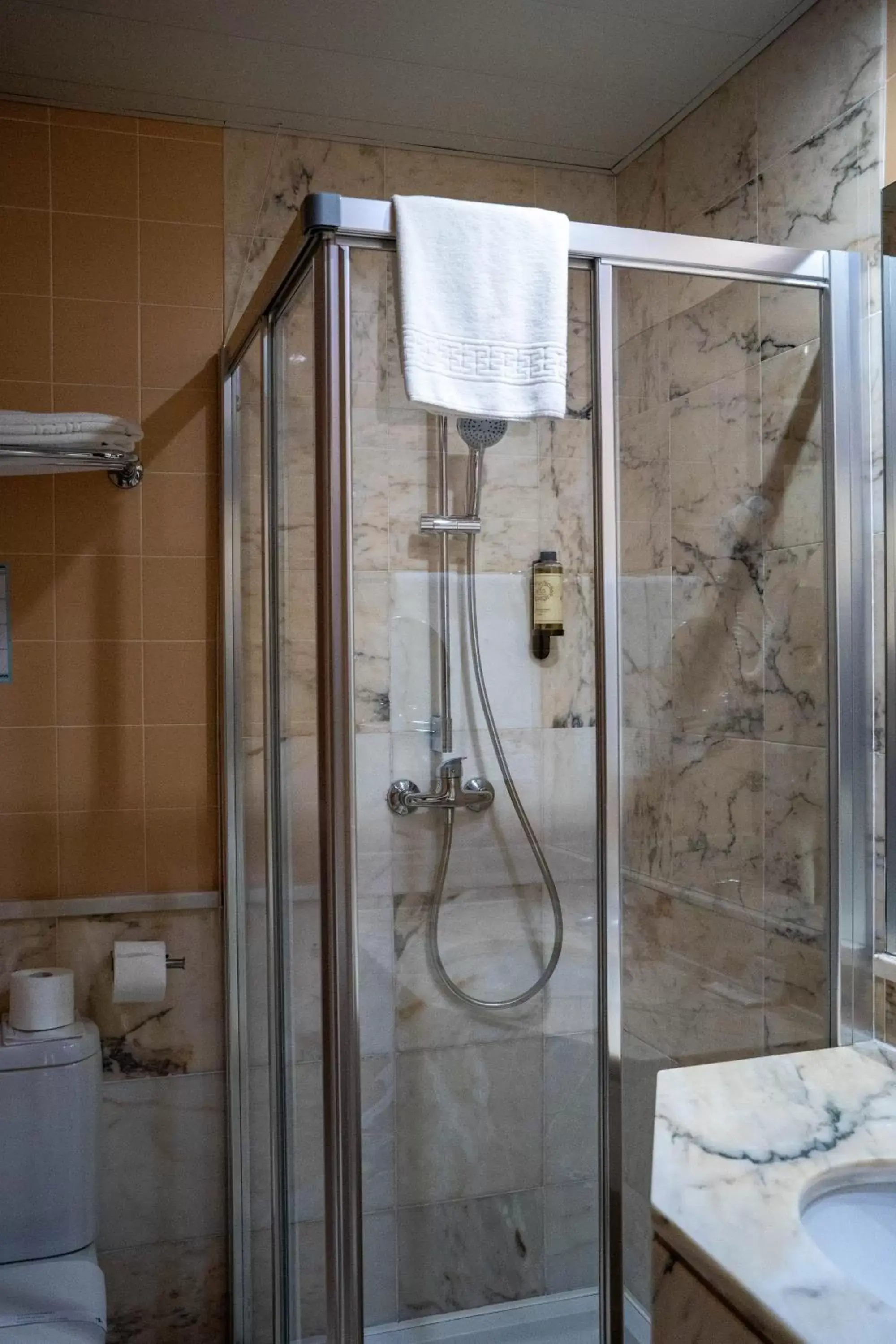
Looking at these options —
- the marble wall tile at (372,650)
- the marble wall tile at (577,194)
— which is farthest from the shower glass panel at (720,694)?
the marble wall tile at (577,194)

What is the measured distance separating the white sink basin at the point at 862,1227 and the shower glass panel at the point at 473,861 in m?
0.45

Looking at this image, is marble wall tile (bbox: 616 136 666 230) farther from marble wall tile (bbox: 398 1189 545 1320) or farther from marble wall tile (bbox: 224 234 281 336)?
marble wall tile (bbox: 398 1189 545 1320)

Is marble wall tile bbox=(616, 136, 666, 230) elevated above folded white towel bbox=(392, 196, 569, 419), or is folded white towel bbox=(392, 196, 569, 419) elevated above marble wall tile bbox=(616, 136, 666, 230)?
marble wall tile bbox=(616, 136, 666, 230)

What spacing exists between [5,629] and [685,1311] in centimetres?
174

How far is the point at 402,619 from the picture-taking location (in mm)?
1546

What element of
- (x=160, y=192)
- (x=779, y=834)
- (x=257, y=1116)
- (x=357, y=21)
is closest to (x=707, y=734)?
(x=779, y=834)

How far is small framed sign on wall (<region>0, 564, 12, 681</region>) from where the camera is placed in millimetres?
2186

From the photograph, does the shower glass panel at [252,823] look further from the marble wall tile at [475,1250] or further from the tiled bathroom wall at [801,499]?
the tiled bathroom wall at [801,499]

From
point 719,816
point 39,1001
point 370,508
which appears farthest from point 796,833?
point 39,1001

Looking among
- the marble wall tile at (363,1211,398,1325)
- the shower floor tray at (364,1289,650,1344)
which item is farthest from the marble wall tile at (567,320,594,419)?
the shower floor tray at (364,1289,650,1344)

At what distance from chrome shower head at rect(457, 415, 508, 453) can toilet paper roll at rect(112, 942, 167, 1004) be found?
1257mm

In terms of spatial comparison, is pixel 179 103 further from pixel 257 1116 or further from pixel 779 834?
pixel 257 1116

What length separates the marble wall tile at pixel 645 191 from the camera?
2.33 metres

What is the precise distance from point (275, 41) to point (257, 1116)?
198 cm
